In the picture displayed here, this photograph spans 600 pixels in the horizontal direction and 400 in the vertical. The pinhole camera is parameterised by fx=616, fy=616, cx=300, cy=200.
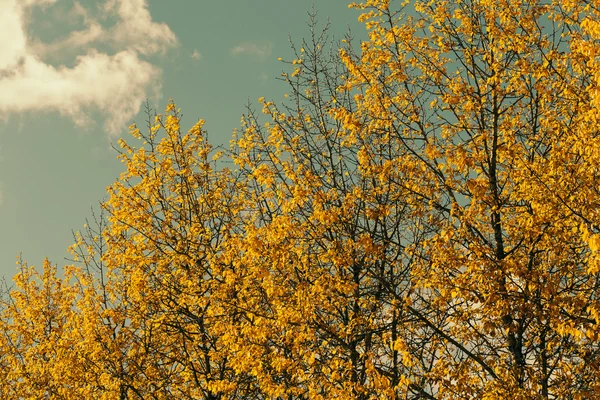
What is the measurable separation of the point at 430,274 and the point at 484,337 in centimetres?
140

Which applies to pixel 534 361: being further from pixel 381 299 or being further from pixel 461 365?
pixel 381 299

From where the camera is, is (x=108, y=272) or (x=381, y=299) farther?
(x=108, y=272)

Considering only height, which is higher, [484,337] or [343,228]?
[343,228]

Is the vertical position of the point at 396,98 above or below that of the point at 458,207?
above

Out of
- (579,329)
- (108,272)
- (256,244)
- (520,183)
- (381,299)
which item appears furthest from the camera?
(108,272)

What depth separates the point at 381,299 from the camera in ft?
37.1

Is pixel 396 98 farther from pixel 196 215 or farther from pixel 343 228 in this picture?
pixel 196 215

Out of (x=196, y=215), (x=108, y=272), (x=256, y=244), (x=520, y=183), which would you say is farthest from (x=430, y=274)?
(x=108, y=272)

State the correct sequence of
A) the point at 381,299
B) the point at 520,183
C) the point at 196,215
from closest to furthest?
the point at 520,183 → the point at 381,299 → the point at 196,215

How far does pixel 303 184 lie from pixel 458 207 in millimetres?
3020

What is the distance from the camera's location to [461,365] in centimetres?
951

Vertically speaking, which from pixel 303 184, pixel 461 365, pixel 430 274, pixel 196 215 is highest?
pixel 196 215

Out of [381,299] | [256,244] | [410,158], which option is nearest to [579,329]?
[381,299]

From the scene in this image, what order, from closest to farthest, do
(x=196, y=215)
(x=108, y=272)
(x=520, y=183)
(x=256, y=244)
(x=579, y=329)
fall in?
(x=579, y=329), (x=520, y=183), (x=256, y=244), (x=196, y=215), (x=108, y=272)
